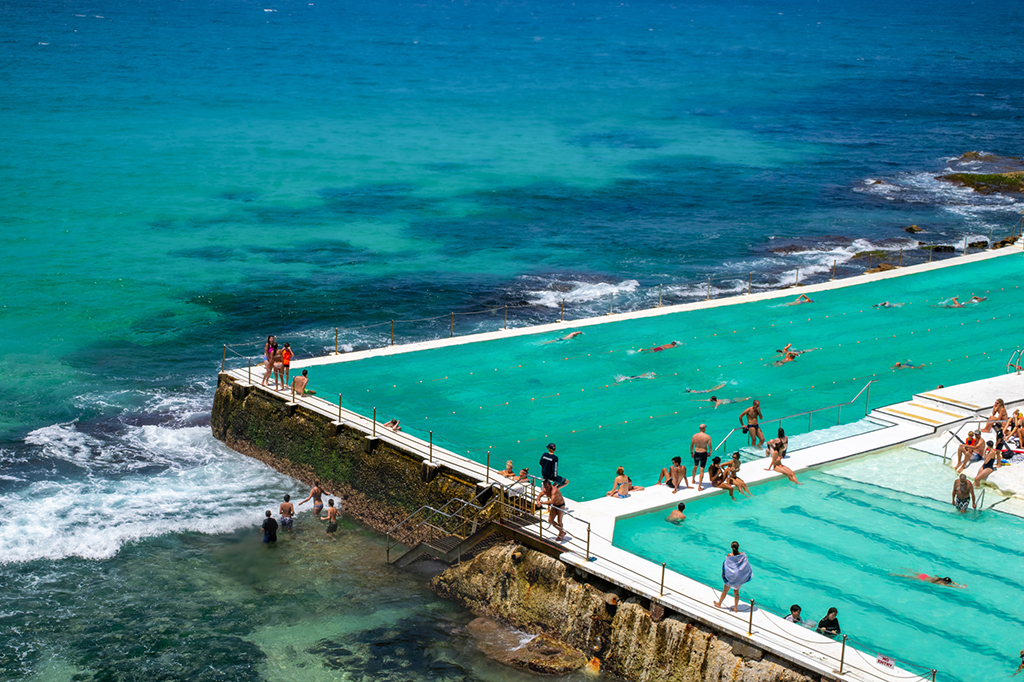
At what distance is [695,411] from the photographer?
100 ft

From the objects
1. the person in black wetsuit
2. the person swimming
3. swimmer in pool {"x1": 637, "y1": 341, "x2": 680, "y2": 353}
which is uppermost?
swimmer in pool {"x1": 637, "y1": 341, "x2": 680, "y2": 353}

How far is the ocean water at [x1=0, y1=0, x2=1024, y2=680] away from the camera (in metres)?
26.4

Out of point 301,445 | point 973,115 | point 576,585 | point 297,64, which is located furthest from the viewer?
point 297,64

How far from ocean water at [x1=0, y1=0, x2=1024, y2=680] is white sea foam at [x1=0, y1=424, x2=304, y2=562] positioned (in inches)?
4.3

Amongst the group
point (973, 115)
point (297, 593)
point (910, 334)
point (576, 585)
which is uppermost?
point (973, 115)

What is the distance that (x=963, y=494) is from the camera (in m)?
24.4

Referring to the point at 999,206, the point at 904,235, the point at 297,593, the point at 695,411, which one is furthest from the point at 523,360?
the point at 999,206

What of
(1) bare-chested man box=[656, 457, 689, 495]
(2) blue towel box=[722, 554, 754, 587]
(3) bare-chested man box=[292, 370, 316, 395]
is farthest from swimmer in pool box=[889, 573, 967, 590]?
(3) bare-chested man box=[292, 370, 316, 395]

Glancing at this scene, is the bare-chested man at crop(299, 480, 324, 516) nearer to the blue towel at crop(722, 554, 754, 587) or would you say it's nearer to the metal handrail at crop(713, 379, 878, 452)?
the metal handrail at crop(713, 379, 878, 452)

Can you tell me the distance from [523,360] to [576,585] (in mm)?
12877

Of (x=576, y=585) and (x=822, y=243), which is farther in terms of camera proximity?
(x=822, y=243)

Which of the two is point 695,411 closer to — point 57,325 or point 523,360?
point 523,360

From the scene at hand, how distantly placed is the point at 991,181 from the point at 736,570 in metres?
66.8

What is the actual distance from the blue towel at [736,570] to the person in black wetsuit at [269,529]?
11.9 meters
